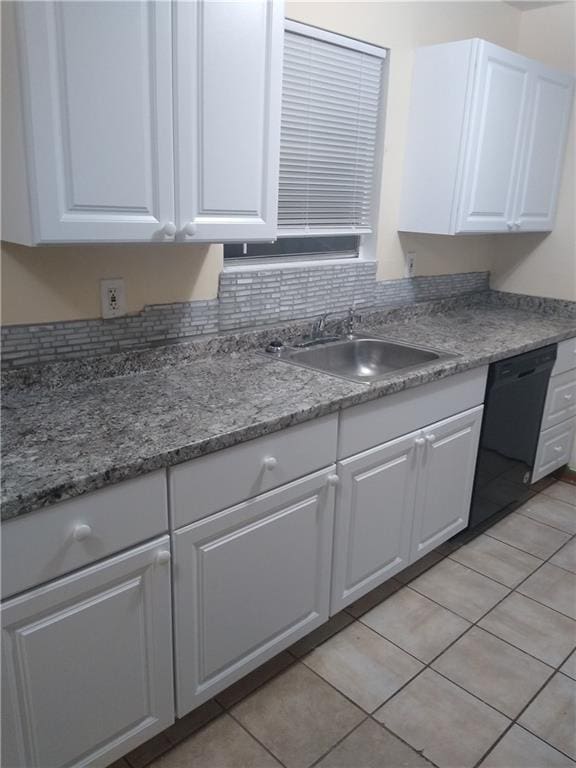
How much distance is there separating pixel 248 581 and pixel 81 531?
0.59 m

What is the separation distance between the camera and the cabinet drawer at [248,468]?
1.44m

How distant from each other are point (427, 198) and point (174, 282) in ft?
4.34

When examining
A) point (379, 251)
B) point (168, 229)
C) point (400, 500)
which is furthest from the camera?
point (379, 251)

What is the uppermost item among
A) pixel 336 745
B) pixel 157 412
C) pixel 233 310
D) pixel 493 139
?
pixel 493 139

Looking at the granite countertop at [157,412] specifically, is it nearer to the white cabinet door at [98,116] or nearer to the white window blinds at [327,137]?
the white cabinet door at [98,116]

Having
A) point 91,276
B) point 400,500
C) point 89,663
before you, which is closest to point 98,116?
point 91,276

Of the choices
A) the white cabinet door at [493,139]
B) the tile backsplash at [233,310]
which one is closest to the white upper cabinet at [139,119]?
the tile backsplash at [233,310]

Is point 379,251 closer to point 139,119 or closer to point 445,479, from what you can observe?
point 445,479

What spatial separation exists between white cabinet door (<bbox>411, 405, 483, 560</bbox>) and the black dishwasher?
3.1 inches

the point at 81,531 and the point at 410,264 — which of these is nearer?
the point at 81,531

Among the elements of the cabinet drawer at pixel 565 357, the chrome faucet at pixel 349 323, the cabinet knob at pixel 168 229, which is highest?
the cabinet knob at pixel 168 229

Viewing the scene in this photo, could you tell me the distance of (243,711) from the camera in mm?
1799

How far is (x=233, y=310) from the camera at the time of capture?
2201 millimetres

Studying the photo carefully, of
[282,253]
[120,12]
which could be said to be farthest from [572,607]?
[120,12]
